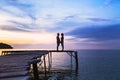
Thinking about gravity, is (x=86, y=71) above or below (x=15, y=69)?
below

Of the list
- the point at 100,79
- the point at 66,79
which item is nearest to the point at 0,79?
the point at 66,79

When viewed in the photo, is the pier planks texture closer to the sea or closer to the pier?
the pier

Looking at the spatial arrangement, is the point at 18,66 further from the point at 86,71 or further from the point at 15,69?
the point at 86,71

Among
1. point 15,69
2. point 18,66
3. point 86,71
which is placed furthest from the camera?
point 86,71

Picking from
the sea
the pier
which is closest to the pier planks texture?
the pier

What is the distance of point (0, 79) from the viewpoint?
6.53 m

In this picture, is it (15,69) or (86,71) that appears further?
(86,71)

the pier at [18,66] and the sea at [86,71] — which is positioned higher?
the pier at [18,66]

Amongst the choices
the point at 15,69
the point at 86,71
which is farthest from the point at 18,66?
the point at 86,71

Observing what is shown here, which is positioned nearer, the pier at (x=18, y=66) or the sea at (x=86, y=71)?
the pier at (x=18, y=66)

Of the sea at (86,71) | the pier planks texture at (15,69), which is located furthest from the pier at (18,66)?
the sea at (86,71)

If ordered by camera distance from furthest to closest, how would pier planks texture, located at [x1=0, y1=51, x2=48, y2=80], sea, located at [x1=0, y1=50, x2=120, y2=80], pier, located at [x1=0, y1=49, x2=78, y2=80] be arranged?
sea, located at [x1=0, y1=50, x2=120, y2=80]
pier, located at [x1=0, y1=49, x2=78, y2=80]
pier planks texture, located at [x1=0, y1=51, x2=48, y2=80]

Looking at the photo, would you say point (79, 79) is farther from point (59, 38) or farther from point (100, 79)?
point (59, 38)

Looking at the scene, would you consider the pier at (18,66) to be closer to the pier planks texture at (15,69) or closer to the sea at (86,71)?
the pier planks texture at (15,69)
